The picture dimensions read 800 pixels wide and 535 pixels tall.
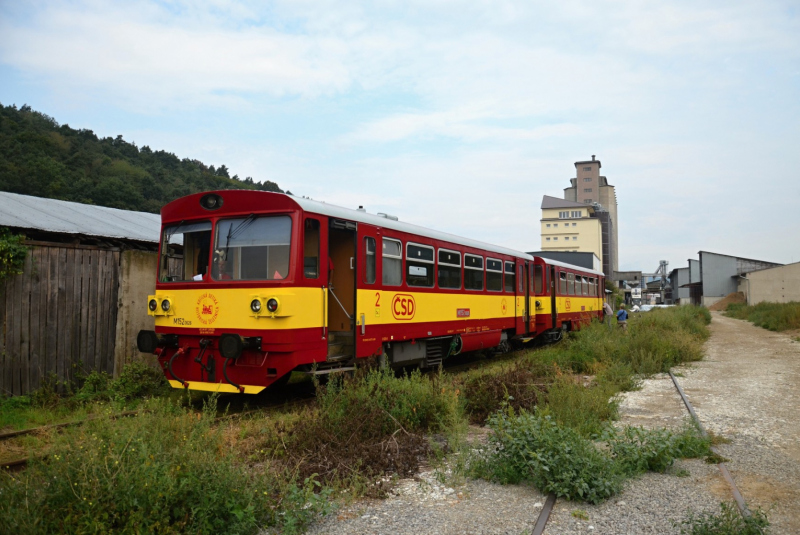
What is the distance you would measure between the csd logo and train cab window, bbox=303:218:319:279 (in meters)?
1.98

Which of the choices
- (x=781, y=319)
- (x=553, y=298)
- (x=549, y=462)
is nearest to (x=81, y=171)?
(x=553, y=298)

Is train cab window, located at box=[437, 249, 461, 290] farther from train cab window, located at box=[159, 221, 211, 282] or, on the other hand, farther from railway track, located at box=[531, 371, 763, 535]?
railway track, located at box=[531, 371, 763, 535]

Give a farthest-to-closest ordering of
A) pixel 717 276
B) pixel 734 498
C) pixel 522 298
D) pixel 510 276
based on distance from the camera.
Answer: pixel 717 276, pixel 522 298, pixel 510 276, pixel 734 498

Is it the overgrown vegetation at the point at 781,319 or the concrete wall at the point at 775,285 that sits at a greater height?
the concrete wall at the point at 775,285

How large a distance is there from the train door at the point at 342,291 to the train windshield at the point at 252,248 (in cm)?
104

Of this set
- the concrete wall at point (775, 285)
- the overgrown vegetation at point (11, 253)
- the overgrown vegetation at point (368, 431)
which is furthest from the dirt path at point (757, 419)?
the concrete wall at point (775, 285)

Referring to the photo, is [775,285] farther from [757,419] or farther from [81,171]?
[81,171]

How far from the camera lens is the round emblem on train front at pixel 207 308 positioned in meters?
8.11

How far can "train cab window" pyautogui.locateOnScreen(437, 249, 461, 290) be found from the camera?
11693 mm

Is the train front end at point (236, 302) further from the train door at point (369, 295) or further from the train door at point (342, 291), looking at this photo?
the train door at point (369, 295)

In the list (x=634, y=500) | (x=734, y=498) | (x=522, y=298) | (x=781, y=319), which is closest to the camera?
(x=734, y=498)

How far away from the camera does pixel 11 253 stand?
8414 millimetres

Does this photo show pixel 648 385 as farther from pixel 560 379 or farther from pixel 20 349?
pixel 20 349

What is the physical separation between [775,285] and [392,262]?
45.7 meters
